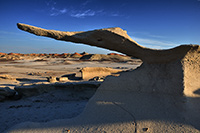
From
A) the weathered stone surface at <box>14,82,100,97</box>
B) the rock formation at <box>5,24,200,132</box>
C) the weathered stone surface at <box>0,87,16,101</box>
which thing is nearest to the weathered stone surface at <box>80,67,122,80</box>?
the weathered stone surface at <box>14,82,100,97</box>

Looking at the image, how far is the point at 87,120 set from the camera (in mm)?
2670

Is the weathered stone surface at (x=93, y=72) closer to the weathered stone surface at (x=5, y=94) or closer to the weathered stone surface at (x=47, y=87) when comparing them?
the weathered stone surface at (x=47, y=87)

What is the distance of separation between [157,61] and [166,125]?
4.49 feet

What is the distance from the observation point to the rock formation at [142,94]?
239 cm

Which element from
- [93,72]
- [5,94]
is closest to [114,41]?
[5,94]

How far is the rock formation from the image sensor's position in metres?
2.39

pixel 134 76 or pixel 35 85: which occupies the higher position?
pixel 134 76

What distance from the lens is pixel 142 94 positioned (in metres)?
2.91

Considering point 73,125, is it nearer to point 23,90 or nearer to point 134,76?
point 134,76

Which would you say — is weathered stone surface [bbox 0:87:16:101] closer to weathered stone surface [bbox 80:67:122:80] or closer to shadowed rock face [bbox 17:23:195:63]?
shadowed rock face [bbox 17:23:195:63]

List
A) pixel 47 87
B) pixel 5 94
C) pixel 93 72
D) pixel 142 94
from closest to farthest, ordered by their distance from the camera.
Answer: pixel 142 94, pixel 5 94, pixel 47 87, pixel 93 72

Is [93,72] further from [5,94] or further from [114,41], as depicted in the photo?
[114,41]

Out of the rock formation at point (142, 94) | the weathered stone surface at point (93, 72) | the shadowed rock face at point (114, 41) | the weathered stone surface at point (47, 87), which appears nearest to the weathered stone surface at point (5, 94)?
the weathered stone surface at point (47, 87)

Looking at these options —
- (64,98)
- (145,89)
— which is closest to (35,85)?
(64,98)
